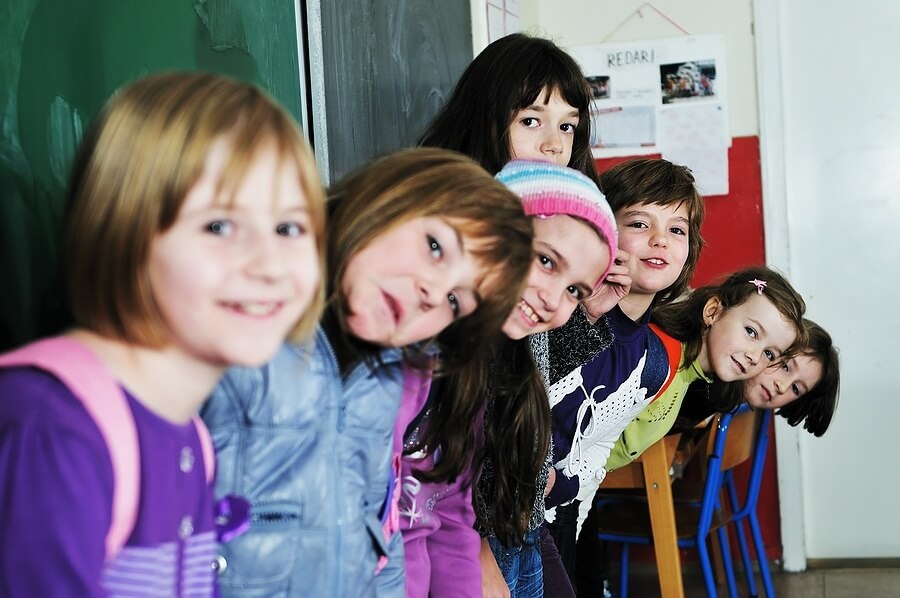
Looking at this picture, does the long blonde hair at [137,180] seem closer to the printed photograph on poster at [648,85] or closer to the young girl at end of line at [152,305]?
the young girl at end of line at [152,305]

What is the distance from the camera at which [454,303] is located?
1155 mm

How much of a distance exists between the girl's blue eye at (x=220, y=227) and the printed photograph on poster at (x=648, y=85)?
3.00 meters

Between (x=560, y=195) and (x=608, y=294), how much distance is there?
0.58 meters

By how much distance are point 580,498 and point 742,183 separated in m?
1.81

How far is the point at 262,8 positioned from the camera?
1680 millimetres

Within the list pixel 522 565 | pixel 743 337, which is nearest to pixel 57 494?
pixel 522 565

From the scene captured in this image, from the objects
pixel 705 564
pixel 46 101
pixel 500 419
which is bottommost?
pixel 705 564

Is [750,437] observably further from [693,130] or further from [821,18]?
[821,18]

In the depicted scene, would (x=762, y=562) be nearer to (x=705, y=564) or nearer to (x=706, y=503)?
(x=705, y=564)


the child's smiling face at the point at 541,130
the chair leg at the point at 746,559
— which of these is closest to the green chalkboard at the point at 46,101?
the child's smiling face at the point at 541,130

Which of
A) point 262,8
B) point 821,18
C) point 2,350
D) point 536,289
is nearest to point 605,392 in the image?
point 536,289

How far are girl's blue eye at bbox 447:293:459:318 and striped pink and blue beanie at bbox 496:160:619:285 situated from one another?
0.36m

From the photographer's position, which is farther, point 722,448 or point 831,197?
point 831,197

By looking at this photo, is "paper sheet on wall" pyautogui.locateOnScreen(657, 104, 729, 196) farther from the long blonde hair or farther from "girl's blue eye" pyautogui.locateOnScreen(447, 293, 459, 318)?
the long blonde hair
